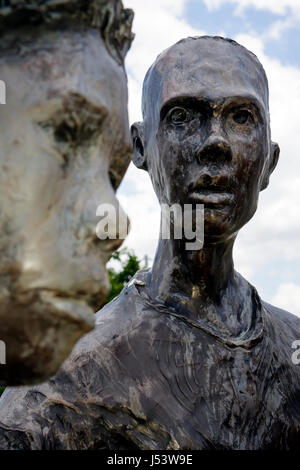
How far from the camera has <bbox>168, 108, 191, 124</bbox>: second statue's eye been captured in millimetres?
2932

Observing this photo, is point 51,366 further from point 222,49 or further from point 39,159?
point 222,49

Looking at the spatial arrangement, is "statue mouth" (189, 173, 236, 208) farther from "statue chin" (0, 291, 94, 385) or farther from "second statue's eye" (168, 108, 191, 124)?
"statue chin" (0, 291, 94, 385)

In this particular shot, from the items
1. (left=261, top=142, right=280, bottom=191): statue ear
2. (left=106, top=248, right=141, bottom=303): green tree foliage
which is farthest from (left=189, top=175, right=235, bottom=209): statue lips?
(left=106, top=248, right=141, bottom=303): green tree foliage

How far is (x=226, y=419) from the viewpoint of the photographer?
281 cm

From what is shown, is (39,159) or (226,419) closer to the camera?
(39,159)

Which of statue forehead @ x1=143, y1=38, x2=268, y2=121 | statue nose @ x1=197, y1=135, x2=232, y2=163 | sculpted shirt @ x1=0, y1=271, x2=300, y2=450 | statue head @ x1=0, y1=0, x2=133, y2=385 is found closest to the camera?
statue head @ x1=0, y1=0, x2=133, y2=385

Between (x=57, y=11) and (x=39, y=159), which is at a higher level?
(x=57, y=11)

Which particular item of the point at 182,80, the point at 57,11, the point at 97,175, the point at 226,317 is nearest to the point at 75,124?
the point at 97,175

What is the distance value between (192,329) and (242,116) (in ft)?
2.66

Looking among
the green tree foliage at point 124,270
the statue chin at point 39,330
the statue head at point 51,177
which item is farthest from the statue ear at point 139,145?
the green tree foliage at point 124,270

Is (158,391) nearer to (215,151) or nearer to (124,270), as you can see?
(215,151)

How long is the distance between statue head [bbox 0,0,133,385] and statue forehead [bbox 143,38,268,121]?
1468mm

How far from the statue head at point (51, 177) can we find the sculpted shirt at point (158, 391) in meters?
1.20
